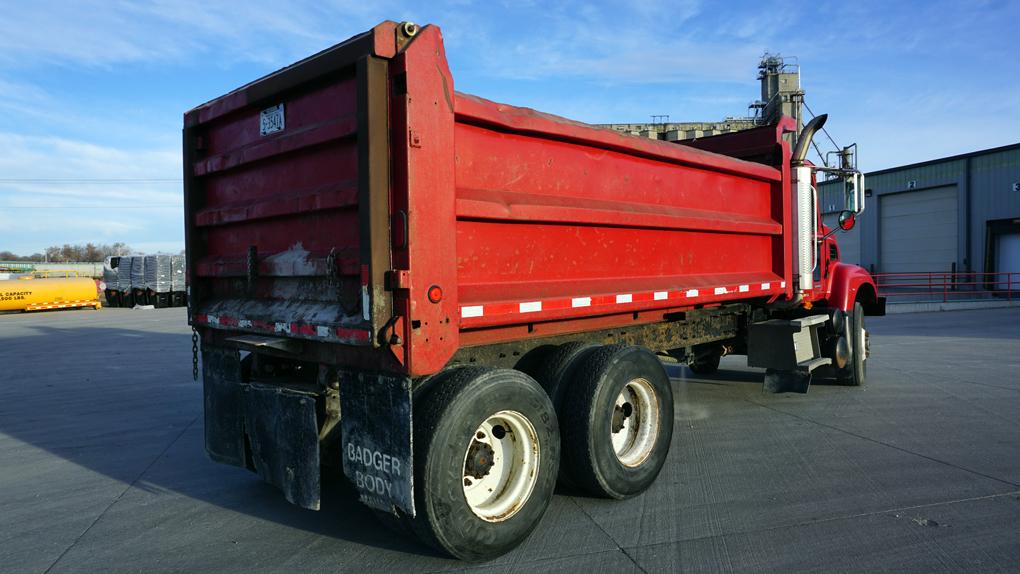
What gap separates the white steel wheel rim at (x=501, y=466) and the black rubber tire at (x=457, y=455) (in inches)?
2.6

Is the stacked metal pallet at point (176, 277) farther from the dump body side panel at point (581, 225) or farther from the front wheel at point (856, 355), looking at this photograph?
the dump body side panel at point (581, 225)

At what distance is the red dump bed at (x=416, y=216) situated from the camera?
330cm

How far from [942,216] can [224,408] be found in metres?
37.4

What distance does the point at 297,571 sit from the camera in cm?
352

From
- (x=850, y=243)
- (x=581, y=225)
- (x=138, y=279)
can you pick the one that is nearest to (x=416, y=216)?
(x=581, y=225)

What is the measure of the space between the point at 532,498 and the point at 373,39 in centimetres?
263

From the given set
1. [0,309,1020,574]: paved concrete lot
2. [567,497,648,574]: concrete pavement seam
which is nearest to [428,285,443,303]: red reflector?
[0,309,1020,574]: paved concrete lot

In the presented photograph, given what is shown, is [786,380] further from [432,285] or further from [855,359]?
[432,285]

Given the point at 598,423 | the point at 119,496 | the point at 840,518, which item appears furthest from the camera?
the point at 119,496

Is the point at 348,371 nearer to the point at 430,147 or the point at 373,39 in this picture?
the point at 430,147

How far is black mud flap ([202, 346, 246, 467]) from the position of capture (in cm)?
432

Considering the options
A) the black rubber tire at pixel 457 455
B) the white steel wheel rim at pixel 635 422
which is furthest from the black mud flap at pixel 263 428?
the white steel wheel rim at pixel 635 422

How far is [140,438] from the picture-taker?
6.43 metres

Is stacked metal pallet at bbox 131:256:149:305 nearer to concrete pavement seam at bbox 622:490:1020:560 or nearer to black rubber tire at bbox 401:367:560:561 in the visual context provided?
black rubber tire at bbox 401:367:560:561
